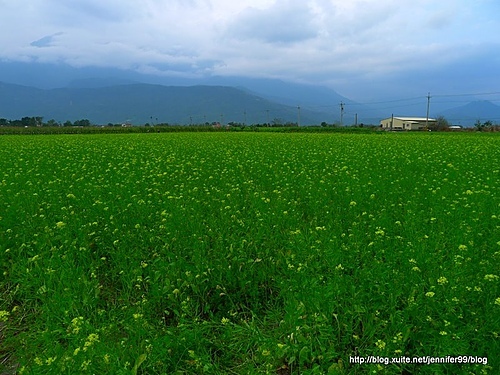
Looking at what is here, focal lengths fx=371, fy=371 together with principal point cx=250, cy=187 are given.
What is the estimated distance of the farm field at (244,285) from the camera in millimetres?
3504

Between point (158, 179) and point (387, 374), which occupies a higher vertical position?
point (158, 179)

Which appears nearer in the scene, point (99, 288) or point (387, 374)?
point (387, 374)

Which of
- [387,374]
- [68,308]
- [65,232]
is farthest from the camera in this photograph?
[65,232]

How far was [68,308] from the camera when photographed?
14.1ft

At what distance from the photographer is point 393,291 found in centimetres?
391

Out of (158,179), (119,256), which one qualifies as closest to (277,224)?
(119,256)

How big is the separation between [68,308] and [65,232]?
213 centimetres

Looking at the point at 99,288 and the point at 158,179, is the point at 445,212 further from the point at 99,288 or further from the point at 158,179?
the point at 158,179

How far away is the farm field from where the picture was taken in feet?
11.5

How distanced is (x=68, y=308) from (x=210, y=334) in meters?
1.70

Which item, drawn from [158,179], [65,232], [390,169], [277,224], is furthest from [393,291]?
[390,169]

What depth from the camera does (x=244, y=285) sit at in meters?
4.79

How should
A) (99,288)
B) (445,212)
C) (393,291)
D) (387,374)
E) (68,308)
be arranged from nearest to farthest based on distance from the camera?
(387,374), (393,291), (68,308), (99,288), (445,212)

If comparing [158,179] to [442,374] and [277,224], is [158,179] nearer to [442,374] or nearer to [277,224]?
[277,224]
